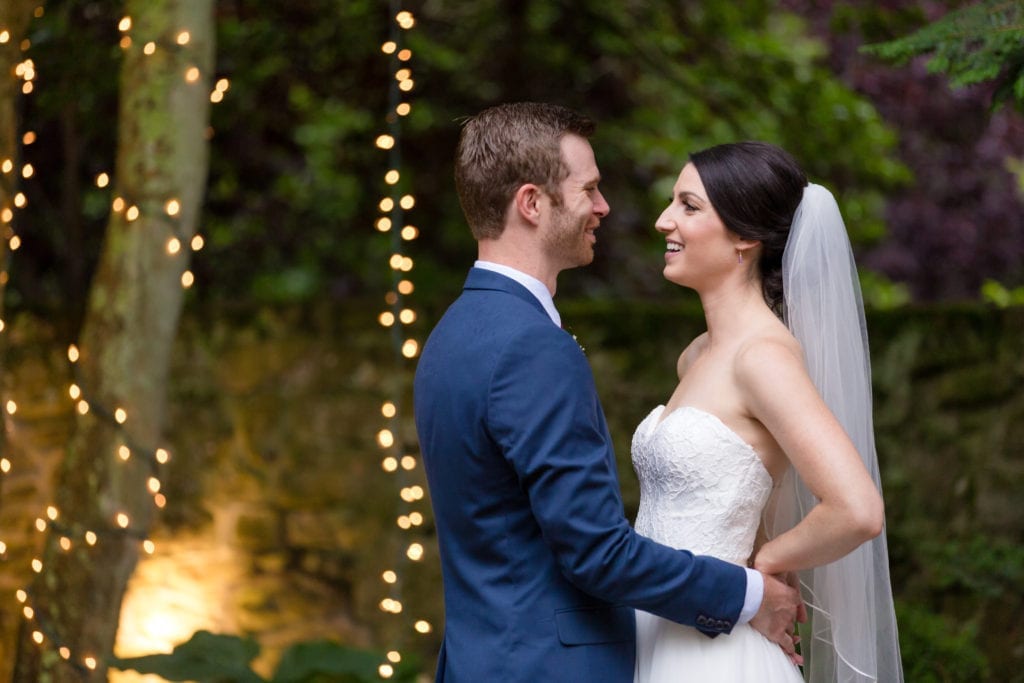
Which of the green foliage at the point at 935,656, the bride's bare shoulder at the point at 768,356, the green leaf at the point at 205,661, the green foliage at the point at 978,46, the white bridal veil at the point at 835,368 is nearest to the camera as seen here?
the bride's bare shoulder at the point at 768,356

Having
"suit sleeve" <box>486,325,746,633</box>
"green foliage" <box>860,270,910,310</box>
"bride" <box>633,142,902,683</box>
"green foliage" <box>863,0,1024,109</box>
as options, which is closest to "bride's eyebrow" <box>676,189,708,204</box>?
"bride" <box>633,142,902,683</box>

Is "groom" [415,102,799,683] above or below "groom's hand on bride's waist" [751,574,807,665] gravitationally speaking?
above

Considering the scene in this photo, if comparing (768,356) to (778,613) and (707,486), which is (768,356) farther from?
(778,613)

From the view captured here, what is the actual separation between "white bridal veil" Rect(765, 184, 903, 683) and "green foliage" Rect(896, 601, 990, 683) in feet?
3.21

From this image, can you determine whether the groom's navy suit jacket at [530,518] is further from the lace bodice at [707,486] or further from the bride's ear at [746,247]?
the bride's ear at [746,247]

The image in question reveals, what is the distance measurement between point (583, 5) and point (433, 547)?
109 inches

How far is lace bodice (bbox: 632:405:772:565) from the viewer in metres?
2.21

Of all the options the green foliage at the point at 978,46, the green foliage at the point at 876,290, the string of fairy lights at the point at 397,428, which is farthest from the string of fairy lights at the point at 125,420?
the green foliage at the point at 876,290

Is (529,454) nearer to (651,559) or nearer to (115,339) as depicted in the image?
(651,559)

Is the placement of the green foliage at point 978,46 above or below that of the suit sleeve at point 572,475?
above

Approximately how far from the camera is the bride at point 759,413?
2.18 m

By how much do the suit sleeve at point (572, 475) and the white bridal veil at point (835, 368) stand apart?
0.52 meters

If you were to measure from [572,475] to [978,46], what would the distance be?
5.13 ft

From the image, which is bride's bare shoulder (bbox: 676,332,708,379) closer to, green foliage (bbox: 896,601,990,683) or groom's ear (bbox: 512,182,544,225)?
groom's ear (bbox: 512,182,544,225)
